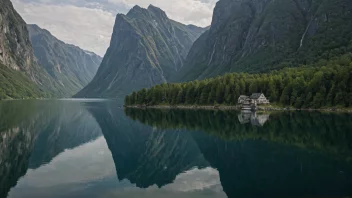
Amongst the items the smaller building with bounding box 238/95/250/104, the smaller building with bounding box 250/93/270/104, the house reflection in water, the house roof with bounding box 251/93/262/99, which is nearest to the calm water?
the house reflection in water

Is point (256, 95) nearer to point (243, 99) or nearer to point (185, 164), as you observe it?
point (243, 99)

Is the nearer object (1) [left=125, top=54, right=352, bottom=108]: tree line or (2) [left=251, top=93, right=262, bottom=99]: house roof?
(1) [left=125, top=54, right=352, bottom=108]: tree line

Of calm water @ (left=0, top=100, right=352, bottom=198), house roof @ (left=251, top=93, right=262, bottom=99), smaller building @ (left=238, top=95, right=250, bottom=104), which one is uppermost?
house roof @ (left=251, top=93, right=262, bottom=99)

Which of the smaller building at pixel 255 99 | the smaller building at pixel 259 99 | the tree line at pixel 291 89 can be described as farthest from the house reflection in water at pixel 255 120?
the smaller building at pixel 259 99

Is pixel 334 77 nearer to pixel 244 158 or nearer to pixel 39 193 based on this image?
pixel 244 158

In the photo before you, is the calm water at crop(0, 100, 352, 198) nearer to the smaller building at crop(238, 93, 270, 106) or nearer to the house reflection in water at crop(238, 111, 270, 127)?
the house reflection in water at crop(238, 111, 270, 127)
